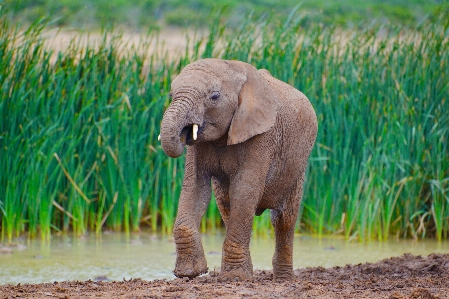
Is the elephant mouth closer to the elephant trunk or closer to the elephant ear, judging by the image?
the elephant trunk

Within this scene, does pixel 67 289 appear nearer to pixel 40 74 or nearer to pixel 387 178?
pixel 40 74

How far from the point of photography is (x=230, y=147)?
532cm

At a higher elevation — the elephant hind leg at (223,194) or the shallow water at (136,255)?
the elephant hind leg at (223,194)

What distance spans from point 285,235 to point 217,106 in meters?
1.38

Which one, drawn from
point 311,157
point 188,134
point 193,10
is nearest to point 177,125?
point 188,134

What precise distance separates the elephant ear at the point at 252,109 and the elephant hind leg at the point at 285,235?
81cm

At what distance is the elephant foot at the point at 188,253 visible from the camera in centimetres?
507

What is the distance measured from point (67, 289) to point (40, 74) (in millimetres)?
4292

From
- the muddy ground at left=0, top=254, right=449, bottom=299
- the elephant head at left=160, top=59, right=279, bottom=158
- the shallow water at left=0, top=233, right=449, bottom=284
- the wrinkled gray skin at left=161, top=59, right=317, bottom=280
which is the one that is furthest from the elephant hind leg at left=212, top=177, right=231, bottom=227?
the shallow water at left=0, top=233, right=449, bottom=284

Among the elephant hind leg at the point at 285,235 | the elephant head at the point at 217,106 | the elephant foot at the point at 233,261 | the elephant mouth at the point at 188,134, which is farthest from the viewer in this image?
the elephant hind leg at the point at 285,235

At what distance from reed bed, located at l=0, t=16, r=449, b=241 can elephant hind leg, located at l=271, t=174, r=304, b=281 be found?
292 cm

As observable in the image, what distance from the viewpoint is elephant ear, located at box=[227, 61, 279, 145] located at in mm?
5191

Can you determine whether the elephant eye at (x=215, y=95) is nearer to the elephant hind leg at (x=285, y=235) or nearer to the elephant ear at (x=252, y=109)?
the elephant ear at (x=252, y=109)

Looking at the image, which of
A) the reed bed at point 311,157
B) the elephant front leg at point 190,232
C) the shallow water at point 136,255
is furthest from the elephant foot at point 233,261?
the reed bed at point 311,157
